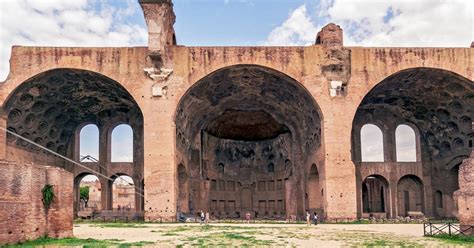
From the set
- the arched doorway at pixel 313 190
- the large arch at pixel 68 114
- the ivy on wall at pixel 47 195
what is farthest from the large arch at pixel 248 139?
the ivy on wall at pixel 47 195

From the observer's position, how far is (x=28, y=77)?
95.3 ft

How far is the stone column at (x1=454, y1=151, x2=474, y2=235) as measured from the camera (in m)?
17.4

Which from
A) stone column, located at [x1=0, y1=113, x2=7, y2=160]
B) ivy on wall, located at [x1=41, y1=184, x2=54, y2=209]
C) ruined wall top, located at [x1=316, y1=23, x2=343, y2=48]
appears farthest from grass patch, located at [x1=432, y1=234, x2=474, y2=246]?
stone column, located at [x1=0, y1=113, x2=7, y2=160]

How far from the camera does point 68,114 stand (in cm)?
3634

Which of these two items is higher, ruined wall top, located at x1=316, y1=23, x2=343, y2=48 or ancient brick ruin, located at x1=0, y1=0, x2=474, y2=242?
ruined wall top, located at x1=316, y1=23, x2=343, y2=48

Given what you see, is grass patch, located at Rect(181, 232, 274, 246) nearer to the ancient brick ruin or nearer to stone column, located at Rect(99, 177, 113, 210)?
the ancient brick ruin

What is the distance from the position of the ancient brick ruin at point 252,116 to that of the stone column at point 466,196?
11.2m

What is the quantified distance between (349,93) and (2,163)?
20.4 meters

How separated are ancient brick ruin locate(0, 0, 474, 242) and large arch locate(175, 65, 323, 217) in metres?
0.13

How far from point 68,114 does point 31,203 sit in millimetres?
22270

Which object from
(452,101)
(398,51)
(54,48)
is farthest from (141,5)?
(452,101)

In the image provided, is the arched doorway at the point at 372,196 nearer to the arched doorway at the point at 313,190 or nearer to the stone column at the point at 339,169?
the arched doorway at the point at 313,190

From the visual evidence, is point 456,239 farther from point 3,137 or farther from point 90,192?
point 90,192

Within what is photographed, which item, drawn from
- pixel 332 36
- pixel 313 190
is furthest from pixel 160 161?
pixel 332 36
